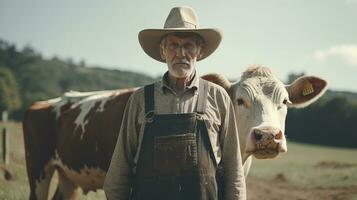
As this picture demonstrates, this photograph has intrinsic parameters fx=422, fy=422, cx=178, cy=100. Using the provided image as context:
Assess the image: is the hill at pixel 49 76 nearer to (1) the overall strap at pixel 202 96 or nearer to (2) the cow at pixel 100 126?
(2) the cow at pixel 100 126

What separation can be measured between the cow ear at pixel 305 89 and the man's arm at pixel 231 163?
8.60 feet

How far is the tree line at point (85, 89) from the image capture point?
36.7 meters

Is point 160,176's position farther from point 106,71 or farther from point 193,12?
point 106,71

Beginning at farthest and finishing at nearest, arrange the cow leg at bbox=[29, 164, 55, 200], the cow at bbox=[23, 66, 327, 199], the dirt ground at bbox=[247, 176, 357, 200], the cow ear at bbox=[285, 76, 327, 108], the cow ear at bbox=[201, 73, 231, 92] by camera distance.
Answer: the dirt ground at bbox=[247, 176, 357, 200] → the cow leg at bbox=[29, 164, 55, 200] → the cow ear at bbox=[285, 76, 327, 108] → the cow ear at bbox=[201, 73, 231, 92] → the cow at bbox=[23, 66, 327, 199]

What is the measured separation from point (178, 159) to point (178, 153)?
0.14ft

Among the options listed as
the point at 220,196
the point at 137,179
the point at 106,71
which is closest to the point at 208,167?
the point at 220,196

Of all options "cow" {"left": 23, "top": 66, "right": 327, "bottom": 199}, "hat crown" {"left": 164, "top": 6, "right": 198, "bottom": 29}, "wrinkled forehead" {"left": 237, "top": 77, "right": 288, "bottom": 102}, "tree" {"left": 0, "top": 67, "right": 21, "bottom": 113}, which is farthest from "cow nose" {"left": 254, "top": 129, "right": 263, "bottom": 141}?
"tree" {"left": 0, "top": 67, "right": 21, "bottom": 113}

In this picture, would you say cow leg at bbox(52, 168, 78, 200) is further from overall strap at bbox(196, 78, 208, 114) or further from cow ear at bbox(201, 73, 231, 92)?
overall strap at bbox(196, 78, 208, 114)

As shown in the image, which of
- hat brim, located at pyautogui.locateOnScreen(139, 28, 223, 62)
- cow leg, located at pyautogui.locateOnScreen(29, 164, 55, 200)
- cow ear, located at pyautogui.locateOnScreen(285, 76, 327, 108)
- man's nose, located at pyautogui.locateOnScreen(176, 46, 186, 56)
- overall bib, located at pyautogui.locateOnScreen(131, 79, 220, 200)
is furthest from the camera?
cow leg, located at pyautogui.locateOnScreen(29, 164, 55, 200)

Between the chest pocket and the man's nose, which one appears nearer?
the chest pocket

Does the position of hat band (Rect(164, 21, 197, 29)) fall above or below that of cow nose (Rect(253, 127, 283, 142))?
above

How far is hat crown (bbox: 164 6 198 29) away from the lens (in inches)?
129

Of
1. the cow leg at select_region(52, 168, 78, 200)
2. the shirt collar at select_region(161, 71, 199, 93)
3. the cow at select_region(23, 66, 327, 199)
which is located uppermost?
the shirt collar at select_region(161, 71, 199, 93)

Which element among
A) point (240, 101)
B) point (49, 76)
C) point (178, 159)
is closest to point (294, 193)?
point (240, 101)
